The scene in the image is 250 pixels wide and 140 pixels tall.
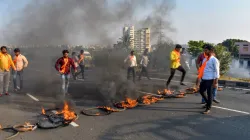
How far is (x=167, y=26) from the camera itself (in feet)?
57.5

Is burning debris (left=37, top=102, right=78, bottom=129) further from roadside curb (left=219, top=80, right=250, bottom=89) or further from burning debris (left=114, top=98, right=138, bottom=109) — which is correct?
roadside curb (left=219, top=80, right=250, bottom=89)

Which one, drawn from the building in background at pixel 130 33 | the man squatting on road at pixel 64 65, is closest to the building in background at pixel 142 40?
the building in background at pixel 130 33

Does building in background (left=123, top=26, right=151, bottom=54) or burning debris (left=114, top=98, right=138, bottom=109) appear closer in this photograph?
burning debris (left=114, top=98, right=138, bottom=109)

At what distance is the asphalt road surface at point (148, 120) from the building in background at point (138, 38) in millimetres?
9120

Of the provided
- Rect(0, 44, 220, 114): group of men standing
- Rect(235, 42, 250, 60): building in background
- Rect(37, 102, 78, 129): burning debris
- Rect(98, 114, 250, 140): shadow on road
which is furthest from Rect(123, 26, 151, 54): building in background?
Rect(235, 42, 250, 60): building in background

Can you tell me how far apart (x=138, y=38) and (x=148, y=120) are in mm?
12505

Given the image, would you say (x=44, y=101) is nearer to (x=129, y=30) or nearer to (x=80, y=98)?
(x=80, y=98)

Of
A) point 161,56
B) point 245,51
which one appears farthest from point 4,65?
point 245,51

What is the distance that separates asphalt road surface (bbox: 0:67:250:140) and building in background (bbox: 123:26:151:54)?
9.12m

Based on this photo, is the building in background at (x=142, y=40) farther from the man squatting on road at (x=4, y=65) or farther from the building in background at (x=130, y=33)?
the man squatting on road at (x=4, y=65)

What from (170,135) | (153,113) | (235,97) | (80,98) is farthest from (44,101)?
(235,97)

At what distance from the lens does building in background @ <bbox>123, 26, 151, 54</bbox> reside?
1634 centimetres

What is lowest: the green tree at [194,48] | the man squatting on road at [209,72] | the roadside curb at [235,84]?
the roadside curb at [235,84]

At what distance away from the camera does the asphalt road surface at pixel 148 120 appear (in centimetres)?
455
